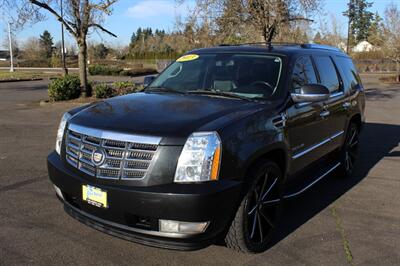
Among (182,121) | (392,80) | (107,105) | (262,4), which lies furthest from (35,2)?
(392,80)

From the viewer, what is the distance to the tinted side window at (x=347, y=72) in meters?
6.00

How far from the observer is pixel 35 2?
554 inches

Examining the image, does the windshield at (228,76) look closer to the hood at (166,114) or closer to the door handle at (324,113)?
the hood at (166,114)

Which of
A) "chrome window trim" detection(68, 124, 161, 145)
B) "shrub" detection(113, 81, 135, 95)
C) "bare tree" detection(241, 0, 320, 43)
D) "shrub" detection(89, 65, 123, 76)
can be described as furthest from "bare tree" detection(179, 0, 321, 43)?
"shrub" detection(89, 65, 123, 76)

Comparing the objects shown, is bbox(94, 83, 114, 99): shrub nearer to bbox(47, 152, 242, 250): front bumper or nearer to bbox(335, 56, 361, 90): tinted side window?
bbox(335, 56, 361, 90): tinted side window

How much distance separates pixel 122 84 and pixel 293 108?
12.2 metres

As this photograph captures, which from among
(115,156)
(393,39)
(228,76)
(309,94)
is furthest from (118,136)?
(393,39)

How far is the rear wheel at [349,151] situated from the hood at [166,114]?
9.06 ft

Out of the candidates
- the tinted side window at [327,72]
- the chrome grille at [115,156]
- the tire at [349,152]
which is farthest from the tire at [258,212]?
the tire at [349,152]

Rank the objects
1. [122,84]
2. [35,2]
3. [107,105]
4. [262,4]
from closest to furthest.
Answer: [107,105] < [262,4] < [35,2] < [122,84]

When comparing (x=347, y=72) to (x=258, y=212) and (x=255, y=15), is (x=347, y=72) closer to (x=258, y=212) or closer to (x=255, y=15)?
(x=258, y=212)

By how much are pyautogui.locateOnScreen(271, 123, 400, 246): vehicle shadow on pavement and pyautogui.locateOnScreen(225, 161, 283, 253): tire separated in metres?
0.26

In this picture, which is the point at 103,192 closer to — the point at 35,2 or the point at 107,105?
the point at 107,105

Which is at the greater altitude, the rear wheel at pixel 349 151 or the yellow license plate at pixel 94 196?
the yellow license plate at pixel 94 196
